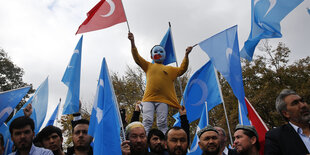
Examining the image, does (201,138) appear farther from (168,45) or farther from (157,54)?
(168,45)

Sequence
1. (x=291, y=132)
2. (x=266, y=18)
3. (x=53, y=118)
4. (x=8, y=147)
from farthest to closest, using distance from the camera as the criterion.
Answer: (x=53, y=118), (x=266, y=18), (x=8, y=147), (x=291, y=132)

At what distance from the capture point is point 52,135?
361 centimetres

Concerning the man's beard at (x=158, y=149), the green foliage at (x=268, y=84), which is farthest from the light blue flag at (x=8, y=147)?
the green foliage at (x=268, y=84)

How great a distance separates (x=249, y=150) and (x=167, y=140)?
3.37 feet

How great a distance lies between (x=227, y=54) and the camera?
16.6ft

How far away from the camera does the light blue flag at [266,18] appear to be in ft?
13.1

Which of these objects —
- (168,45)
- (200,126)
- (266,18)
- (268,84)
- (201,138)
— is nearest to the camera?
(201,138)

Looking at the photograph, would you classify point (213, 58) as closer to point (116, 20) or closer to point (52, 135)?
point (116, 20)

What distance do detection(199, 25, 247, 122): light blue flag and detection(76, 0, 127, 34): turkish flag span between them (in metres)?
1.77

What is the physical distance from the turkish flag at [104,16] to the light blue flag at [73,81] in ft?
2.63

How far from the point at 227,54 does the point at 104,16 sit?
2486 millimetres

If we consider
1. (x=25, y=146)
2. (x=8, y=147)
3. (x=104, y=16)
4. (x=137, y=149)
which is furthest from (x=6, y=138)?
(x=104, y=16)

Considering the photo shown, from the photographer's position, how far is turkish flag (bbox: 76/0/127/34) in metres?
4.82

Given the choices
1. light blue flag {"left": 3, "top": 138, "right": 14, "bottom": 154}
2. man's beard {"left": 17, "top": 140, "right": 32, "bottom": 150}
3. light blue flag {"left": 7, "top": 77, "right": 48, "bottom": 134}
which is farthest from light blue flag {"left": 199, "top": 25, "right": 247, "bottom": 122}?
light blue flag {"left": 3, "top": 138, "right": 14, "bottom": 154}
